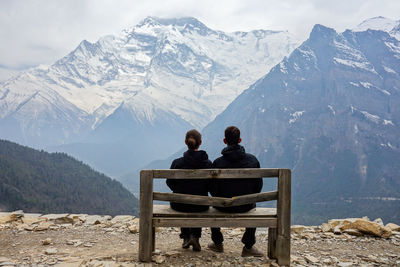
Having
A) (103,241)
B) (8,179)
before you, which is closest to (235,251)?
(103,241)

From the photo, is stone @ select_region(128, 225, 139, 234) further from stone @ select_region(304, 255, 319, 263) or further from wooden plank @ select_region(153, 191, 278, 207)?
Result: stone @ select_region(304, 255, 319, 263)

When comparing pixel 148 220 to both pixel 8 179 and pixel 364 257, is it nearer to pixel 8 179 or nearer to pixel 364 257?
pixel 364 257

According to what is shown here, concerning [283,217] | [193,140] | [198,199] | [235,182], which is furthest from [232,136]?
[283,217]

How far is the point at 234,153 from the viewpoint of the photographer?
708cm

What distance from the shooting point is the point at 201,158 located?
23.3ft

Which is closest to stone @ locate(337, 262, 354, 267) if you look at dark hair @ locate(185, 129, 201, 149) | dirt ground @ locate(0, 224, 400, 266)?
dirt ground @ locate(0, 224, 400, 266)

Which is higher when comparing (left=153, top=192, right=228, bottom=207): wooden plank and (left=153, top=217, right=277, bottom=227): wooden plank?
(left=153, top=192, right=228, bottom=207): wooden plank

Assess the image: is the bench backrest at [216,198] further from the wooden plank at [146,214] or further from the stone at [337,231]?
the stone at [337,231]

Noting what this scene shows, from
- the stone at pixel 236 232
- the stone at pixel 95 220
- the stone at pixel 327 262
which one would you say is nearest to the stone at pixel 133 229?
the stone at pixel 95 220

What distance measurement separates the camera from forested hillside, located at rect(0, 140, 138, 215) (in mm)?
133087

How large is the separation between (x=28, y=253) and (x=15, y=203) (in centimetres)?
13807

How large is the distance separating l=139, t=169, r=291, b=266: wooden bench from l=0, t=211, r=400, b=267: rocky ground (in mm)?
564

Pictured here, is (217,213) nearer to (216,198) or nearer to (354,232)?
(216,198)

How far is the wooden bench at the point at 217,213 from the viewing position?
655 cm
